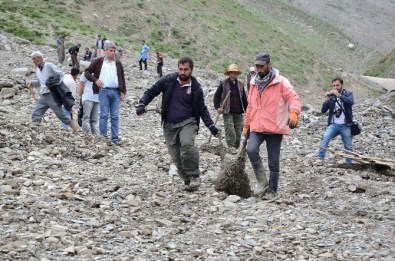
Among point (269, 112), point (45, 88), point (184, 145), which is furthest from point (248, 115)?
point (45, 88)

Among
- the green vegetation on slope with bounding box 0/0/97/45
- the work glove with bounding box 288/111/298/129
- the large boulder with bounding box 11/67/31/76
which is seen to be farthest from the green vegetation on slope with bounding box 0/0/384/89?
the work glove with bounding box 288/111/298/129

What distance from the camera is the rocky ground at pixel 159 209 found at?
597cm

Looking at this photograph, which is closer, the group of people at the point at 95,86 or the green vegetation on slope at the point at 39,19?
the group of people at the point at 95,86

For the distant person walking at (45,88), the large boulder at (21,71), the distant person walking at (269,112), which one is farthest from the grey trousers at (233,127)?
the large boulder at (21,71)

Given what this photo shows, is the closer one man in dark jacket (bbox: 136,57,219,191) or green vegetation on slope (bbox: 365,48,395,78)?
man in dark jacket (bbox: 136,57,219,191)

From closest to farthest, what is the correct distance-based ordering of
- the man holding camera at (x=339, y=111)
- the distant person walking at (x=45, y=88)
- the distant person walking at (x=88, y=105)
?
the distant person walking at (x=45, y=88) → the man holding camera at (x=339, y=111) → the distant person walking at (x=88, y=105)

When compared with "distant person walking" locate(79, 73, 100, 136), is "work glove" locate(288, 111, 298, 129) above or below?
above

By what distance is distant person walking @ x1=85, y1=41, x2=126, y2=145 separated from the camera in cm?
1122

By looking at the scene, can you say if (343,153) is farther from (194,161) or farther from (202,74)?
(202,74)

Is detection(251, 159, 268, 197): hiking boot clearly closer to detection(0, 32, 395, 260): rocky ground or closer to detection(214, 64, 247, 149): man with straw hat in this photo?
detection(0, 32, 395, 260): rocky ground

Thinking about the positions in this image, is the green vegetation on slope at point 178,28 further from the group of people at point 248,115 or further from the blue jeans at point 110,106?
the group of people at point 248,115

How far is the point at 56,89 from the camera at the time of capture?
36.3 feet

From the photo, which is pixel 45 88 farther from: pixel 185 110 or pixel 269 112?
pixel 269 112

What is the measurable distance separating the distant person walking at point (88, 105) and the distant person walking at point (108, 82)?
0.34 m
